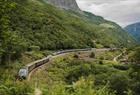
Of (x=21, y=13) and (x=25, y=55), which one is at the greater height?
(x=21, y=13)

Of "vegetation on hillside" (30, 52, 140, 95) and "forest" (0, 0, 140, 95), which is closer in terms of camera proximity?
"vegetation on hillside" (30, 52, 140, 95)

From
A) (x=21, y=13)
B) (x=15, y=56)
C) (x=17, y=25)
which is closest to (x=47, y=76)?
(x=15, y=56)

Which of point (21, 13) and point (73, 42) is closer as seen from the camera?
point (21, 13)

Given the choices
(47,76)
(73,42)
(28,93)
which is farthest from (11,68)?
(73,42)

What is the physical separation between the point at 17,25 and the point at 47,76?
6432cm

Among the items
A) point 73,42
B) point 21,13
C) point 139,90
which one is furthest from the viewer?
point 73,42

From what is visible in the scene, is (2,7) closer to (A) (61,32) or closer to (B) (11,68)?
(B) (11,68)

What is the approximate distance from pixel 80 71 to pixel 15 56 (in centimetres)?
1581

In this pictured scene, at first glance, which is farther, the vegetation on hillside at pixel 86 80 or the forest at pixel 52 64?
the forest at pixel 52 64

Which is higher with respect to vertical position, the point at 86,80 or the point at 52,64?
the point at 86,80

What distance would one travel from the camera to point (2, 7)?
45.7 metres

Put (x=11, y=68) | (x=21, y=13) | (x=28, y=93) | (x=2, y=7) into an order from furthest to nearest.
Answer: (x=21, y=13) → (x=11, y=68) → (x=2, y=7) → (x=28, y=93)

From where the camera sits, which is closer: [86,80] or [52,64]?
Answer: [86,80]

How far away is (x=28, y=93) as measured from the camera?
3122 cm
